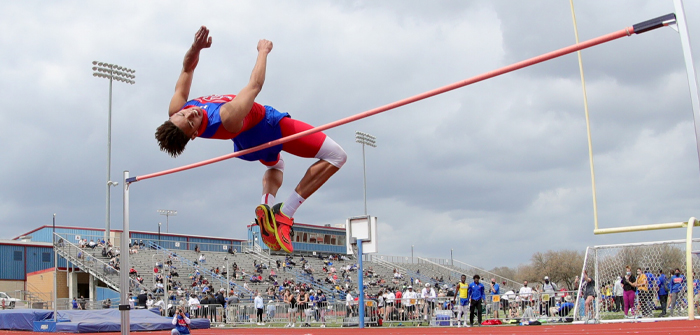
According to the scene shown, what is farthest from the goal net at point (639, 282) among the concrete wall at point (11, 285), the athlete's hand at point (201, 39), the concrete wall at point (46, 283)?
the concrete wall at point (11, 285)

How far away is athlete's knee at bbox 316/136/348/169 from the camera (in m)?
4.42

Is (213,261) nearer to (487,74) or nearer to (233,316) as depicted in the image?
(233,316)

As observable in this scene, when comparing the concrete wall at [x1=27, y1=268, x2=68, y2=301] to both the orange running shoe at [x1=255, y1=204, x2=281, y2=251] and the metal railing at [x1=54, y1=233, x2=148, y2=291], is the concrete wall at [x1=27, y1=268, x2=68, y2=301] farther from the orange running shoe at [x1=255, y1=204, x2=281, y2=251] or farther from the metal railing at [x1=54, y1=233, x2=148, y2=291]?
the orange running shoe at [x1=255, y1=204, x2=281, y2=251]

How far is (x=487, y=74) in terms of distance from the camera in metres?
3.48

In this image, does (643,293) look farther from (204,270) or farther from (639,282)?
(204,270)

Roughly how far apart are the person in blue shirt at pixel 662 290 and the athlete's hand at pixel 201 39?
10543 mm

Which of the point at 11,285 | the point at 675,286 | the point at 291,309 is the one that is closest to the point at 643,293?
the point at 675,286

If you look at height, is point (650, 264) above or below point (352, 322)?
above

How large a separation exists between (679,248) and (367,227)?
585cm

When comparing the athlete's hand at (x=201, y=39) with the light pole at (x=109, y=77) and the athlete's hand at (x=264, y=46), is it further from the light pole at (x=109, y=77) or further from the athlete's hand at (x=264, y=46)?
the light pole at (x=109, y=77)

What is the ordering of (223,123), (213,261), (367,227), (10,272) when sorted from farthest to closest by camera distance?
(10,272)
(213,261)
(367,227)
(223,123)

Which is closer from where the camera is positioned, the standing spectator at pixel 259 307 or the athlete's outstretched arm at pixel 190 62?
the athlete's outstretched arm at pixel 190 62

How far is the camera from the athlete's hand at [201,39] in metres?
4.41

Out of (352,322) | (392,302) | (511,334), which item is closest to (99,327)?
(352,322)
